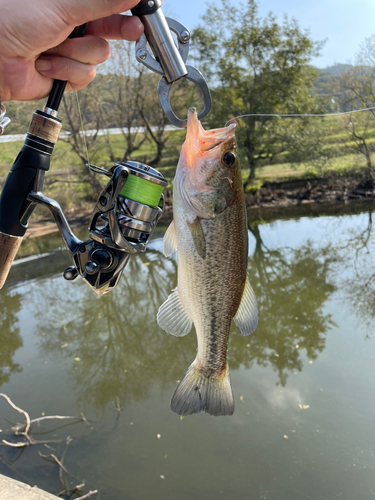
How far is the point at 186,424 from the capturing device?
487 cm

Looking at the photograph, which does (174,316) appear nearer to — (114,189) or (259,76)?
(114,189)

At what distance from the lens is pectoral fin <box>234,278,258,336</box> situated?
1536 millimetres

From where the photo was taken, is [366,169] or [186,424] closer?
[186,424]

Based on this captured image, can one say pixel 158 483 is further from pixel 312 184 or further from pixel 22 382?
pixel 312 184

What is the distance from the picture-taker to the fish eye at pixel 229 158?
1.45 meters

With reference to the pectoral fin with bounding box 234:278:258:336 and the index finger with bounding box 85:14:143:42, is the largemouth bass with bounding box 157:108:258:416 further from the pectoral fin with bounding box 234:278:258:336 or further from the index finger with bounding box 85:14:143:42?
the index finger with bounding box 85:14:143:42

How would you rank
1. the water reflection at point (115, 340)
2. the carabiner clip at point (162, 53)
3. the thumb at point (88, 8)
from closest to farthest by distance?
the thumb at point (88, 8) → the carabiner clip at point (162, 53) → the water reflection at point (115, 340)

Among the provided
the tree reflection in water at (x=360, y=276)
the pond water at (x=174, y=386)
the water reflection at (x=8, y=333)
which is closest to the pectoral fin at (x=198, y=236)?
the pond water at (x=174, y=386)

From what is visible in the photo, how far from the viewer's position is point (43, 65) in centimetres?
179

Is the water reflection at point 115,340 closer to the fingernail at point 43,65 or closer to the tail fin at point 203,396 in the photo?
the tail fin at point 203,396

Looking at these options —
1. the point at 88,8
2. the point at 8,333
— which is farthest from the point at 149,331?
the point at 88,8

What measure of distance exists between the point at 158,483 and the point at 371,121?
18.5 meters

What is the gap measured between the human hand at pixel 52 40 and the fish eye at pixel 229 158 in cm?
61

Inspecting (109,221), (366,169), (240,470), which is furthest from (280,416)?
(366,169)
